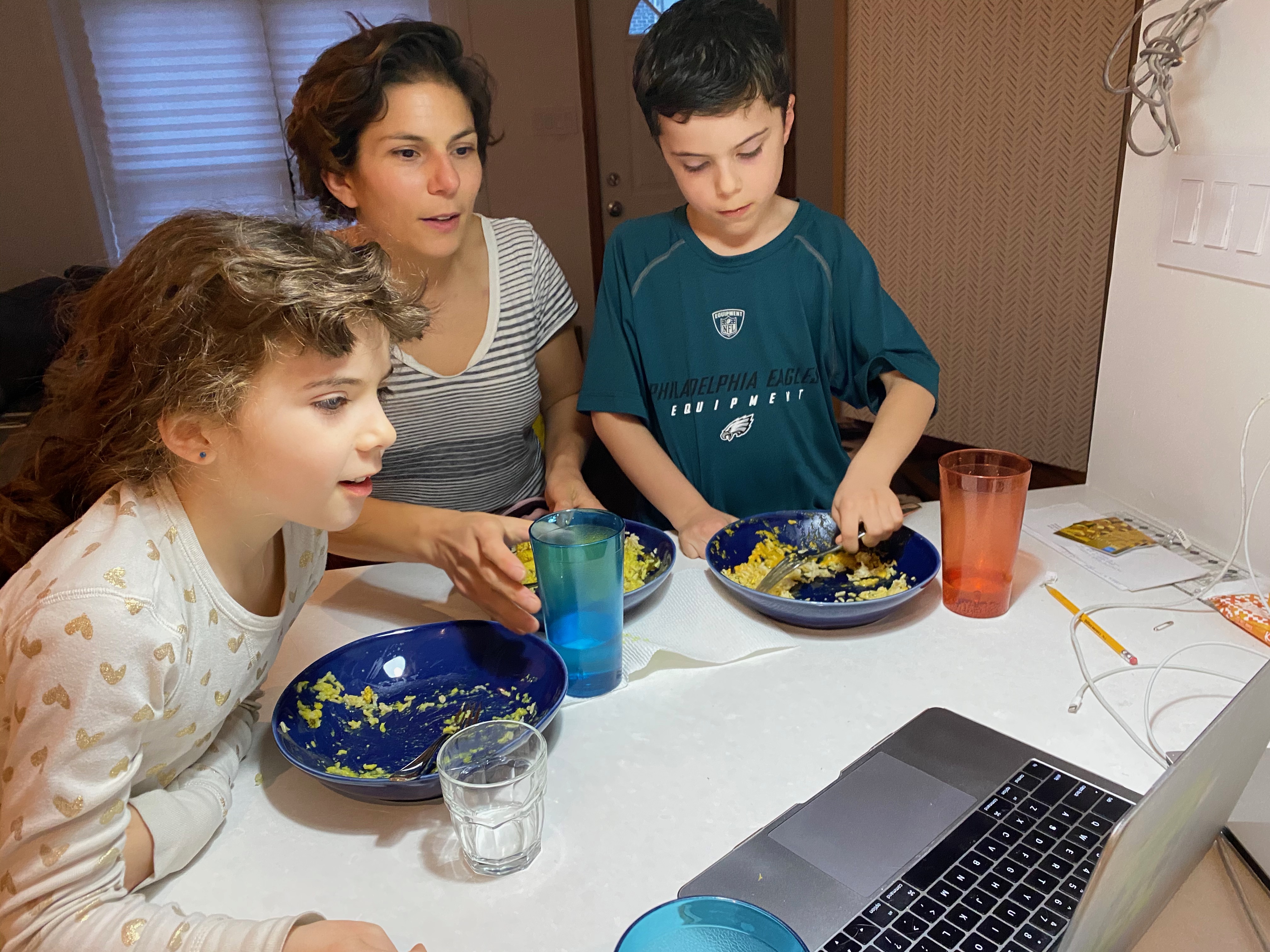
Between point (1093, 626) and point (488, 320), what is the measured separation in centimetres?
101

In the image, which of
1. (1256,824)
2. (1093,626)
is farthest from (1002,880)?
(1093,626)

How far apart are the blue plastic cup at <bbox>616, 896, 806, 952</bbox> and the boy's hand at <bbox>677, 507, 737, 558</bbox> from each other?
66 centimetres

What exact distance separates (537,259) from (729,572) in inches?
29.3

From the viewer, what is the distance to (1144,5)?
3.70ft

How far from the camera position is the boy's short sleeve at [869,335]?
139 centimetres

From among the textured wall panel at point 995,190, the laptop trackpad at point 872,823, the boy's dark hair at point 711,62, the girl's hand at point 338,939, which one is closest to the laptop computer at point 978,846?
the laptop trackpad at point 872,823

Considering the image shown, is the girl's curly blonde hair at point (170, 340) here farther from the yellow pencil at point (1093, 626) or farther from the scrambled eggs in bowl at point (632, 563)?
the yellow pencil at point (1093, 626)

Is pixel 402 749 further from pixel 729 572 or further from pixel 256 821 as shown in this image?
pixel 729 572

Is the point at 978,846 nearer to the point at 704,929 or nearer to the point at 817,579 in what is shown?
the point at 704,929

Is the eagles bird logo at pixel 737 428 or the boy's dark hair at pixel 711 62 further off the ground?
the boy's dark hair at pixel 711 62

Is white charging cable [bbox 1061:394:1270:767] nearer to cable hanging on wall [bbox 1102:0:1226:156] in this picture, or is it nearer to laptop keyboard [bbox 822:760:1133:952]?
laptop keyboard [bbox 822:760:1133:952]

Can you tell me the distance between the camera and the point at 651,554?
4.03 ft

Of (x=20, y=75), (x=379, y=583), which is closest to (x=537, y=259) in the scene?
(x=379, y=583)

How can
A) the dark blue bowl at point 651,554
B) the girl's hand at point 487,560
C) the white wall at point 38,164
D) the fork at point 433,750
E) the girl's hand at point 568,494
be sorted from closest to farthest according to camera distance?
the fork at point 433,750 → the girl's hand at point 487,560 → the dark blue bowl at point 651,554 → the girl's hand at point 568,494 → the white wall at point 38,164
